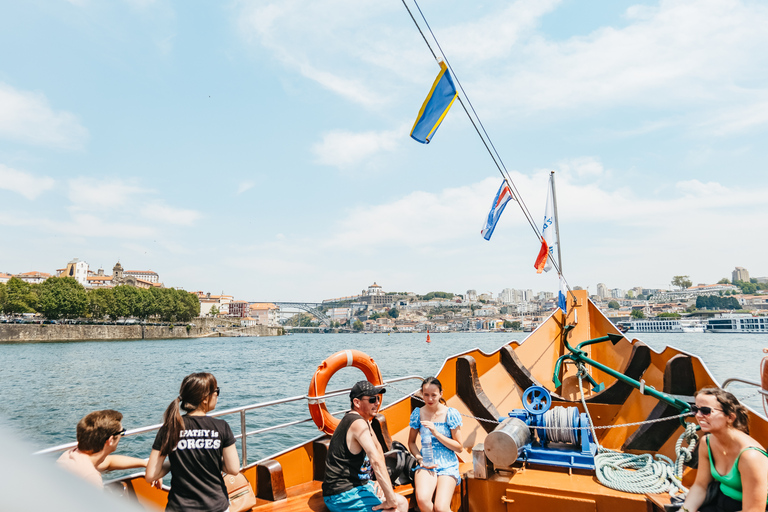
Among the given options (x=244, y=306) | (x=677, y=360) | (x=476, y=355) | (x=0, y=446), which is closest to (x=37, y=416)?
(x=476, y=355)

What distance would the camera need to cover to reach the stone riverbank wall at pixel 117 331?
6669 cm

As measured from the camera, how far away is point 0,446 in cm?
55

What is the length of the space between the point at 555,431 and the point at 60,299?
89.0 metres

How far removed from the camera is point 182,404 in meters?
3.14

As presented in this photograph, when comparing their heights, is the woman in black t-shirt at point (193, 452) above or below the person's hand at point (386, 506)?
above

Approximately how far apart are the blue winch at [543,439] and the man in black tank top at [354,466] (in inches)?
47.4

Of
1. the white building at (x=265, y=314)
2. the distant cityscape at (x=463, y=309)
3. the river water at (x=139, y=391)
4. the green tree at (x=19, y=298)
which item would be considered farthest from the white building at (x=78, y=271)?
the river water at (x=139, y=391)

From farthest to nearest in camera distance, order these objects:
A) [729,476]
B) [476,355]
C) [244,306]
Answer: [244,306] → [476,355] → [729,476]

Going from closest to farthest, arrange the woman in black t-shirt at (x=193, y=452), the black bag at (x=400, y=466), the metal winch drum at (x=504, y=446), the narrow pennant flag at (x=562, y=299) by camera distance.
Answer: the woman in black t-shirt at (x=193, y=452) < the metal winch drum at (x=504, y=446) < the black bag at (x=400, y=466) < the narrow pennant flag at (x=562, y=299)

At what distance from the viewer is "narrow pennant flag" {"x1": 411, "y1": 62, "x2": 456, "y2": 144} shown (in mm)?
5883

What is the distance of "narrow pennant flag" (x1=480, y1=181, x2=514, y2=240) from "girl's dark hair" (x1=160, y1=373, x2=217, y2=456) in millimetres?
8088

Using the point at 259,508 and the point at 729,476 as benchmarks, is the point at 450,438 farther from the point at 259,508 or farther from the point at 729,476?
the point at 729,476

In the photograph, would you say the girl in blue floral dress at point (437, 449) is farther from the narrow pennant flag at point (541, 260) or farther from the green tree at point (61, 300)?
the green tree at point (61, 300)

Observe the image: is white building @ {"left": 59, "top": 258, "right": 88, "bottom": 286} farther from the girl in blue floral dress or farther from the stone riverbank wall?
the girl in blue floral dress
